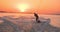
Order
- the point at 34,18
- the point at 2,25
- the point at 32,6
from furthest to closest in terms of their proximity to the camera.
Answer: the point at 32,6, the point at 34,18, the point at 2,25

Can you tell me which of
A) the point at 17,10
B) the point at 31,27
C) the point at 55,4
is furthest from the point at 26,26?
the point at 55,4

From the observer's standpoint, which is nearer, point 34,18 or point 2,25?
point 2,25

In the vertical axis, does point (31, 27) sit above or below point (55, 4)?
below

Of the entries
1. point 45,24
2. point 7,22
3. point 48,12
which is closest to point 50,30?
point 45,24

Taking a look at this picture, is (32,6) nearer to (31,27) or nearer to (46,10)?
(46,10)

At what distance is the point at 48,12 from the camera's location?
49.3 inches

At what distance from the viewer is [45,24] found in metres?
0.88

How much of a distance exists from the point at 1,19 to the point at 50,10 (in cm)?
56

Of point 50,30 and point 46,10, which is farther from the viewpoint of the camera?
point 46,10

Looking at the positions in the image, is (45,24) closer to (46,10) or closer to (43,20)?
(43,20)

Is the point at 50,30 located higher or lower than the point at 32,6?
lower

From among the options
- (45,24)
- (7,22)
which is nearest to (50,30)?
(45,24)

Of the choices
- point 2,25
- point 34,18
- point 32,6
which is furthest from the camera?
point 32,6

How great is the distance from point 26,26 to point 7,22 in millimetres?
144
